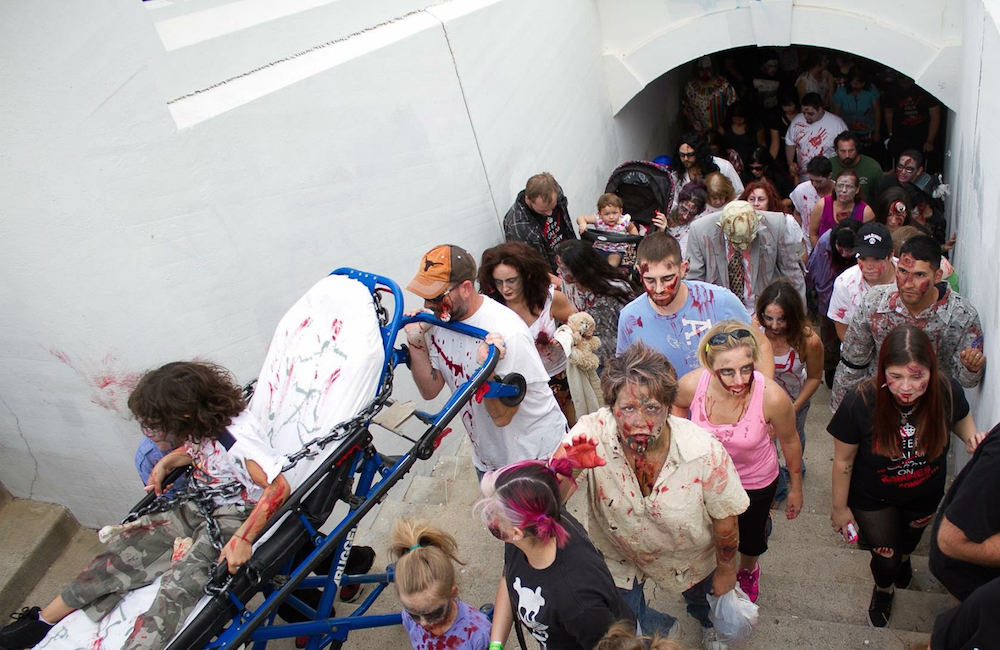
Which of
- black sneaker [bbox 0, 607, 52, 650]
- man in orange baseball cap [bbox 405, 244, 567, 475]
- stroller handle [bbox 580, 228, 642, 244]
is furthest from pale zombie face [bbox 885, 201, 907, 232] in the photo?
black sneaker [bbox 0, 607, 52, 650]

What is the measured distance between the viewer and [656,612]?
9.80ft

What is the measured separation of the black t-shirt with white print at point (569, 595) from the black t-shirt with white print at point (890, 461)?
4.09 ft

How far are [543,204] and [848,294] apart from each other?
6.38ft

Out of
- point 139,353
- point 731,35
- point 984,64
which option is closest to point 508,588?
point 139,353

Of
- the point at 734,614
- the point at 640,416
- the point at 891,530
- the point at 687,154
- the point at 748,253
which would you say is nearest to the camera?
the point at 640,416

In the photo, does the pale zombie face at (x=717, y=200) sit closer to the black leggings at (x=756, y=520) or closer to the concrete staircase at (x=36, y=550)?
the black leggings at (x=756, y=520)

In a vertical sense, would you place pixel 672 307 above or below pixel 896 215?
above

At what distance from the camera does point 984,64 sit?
4.47 meters

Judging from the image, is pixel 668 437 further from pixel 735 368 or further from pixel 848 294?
pixel 848 294

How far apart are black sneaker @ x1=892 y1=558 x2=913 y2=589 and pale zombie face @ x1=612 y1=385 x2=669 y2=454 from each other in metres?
1.71

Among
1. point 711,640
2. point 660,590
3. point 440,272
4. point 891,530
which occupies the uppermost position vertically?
point 440,272

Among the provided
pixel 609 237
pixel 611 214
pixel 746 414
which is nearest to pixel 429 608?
pixel 746 414

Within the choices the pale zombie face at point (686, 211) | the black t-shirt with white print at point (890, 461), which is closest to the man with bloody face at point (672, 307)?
the black t-shirt with white print at point (890, 461)

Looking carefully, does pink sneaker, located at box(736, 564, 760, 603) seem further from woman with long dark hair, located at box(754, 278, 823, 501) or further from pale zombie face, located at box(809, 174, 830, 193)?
pale zombie face, located at box(809, 174, 830, 193)
